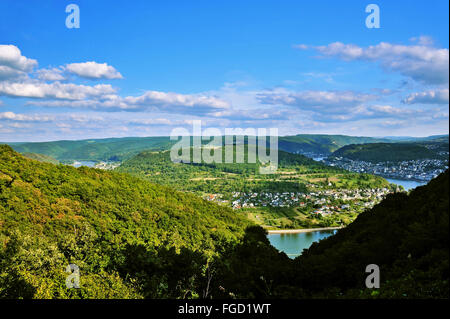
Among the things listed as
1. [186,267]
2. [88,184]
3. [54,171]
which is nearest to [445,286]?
[186,267]

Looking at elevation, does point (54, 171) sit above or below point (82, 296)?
above

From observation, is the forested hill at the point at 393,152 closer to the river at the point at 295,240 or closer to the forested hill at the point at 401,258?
the river at the point at 295,240

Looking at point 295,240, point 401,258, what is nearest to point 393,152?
point 295,240

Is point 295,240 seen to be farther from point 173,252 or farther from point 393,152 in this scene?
point 393,152

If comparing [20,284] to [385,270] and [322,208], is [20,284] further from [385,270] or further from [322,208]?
[322,208]

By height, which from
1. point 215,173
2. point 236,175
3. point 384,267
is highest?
point 384,267

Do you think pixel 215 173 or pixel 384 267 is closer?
pixel 384 267

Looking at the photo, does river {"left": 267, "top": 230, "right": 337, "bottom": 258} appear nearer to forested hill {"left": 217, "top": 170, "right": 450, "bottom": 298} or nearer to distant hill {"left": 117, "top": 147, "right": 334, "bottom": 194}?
forested hill {"left": 217, "top": 170, "right": 450, "bottom": 298}
